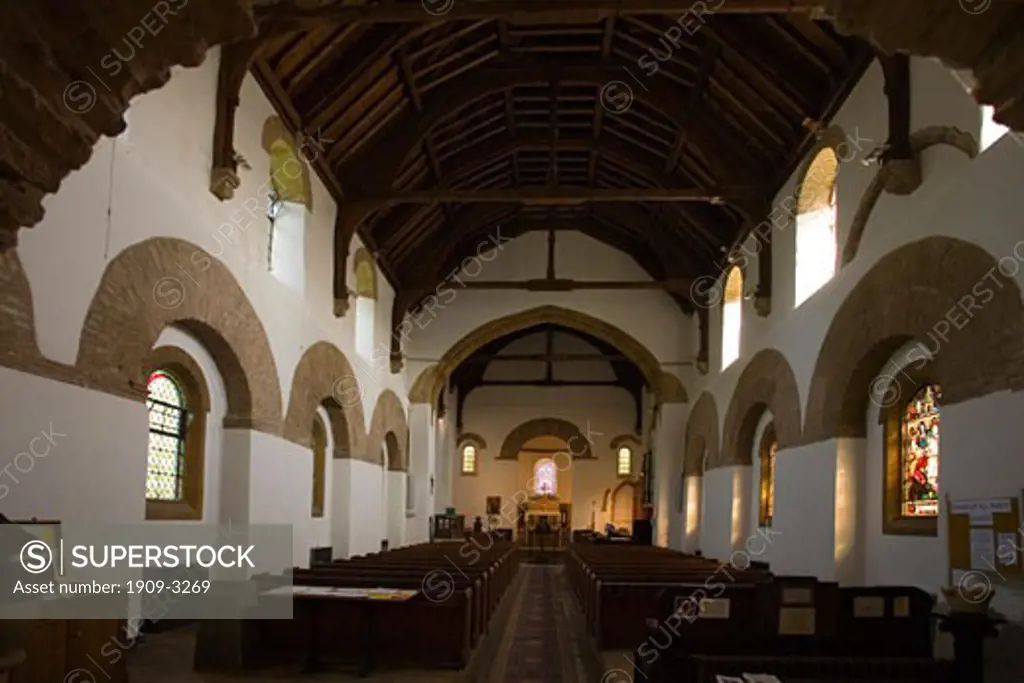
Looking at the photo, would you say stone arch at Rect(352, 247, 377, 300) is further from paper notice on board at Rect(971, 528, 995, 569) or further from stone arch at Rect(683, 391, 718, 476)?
paper notice on board at Rect(971, 528, 995, 569)

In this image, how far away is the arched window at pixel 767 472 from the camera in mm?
14945

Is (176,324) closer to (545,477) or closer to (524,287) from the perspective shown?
(524,287)

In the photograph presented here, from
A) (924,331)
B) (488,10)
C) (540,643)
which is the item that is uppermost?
(488,10)

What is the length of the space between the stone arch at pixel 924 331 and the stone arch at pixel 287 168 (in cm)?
680

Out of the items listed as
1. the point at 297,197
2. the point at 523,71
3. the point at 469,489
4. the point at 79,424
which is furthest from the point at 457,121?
the point at 469,489

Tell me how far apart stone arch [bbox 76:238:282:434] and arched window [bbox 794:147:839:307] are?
6619 mm

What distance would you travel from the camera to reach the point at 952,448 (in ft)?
26.0

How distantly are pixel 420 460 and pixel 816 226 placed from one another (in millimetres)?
11883

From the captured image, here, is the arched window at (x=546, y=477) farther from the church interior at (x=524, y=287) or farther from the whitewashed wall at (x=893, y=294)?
the whitewashed wall at (x=893, y=294)

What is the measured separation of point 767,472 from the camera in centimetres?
1524

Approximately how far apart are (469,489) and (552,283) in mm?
12561

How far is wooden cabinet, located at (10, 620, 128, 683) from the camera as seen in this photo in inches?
200

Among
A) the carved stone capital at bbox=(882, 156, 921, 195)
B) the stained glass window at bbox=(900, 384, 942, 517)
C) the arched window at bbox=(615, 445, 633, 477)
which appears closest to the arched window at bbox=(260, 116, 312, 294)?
the carved stone capital at bbox=(882, 156, 921, 195)

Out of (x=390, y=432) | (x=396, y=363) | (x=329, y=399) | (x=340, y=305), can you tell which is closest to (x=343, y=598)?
(x=329, y=399)
